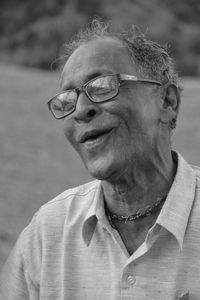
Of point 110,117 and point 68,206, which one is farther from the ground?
point 110,117

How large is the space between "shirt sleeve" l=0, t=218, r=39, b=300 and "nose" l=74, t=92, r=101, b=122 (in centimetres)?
64

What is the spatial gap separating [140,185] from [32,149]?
28.4ft

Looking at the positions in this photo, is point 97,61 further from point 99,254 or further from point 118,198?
point 99,254

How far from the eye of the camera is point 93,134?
3.00 meters

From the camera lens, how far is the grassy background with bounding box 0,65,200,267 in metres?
9.07

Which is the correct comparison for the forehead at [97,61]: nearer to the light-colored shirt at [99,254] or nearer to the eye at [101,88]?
the eye at [101,88]

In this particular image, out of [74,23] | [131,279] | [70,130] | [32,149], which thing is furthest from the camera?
[74,23]

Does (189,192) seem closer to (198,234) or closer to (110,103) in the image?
(198,234)

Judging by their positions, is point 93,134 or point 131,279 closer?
point 131,279

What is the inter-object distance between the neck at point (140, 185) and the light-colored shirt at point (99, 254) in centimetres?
8

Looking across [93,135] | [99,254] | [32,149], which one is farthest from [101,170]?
[32,149]

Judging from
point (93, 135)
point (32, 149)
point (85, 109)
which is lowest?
point (93, 135)

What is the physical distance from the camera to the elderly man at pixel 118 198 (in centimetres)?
291

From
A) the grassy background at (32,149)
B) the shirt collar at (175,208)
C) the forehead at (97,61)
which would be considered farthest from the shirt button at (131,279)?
the grassy background at (32,149)
